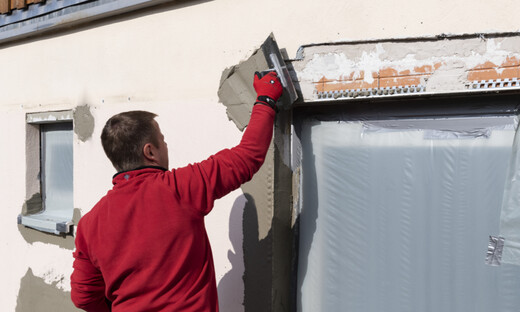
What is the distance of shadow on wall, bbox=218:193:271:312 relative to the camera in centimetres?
232

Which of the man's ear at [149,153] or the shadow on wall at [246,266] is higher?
the man's ear at [149,153]

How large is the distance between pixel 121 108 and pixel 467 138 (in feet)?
6.79

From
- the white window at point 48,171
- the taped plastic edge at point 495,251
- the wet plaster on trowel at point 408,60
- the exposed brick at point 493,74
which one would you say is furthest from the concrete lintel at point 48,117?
the taped plastic edge at point 495,251

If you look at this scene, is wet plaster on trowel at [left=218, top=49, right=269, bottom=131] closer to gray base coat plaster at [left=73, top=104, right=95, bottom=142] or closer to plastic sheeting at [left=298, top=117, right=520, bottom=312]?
plastic sheeting at [left=298, top=117, right=520, bottom=312]

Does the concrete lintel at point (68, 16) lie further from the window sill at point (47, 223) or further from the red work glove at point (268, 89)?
the window sill at point (47, 223)

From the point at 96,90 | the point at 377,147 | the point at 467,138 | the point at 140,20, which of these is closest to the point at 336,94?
the point at 377,147

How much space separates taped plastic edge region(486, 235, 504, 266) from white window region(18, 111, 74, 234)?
2.91 m

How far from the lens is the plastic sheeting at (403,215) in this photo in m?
1.95

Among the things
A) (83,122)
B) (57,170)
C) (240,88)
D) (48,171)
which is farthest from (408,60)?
(48,171)

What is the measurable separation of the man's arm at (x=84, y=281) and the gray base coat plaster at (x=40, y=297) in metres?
1.40

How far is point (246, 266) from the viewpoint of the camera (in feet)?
7.85

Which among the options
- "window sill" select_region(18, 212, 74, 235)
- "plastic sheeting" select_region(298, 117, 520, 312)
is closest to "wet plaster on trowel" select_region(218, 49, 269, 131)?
"plastic sheeting" select_region(298, 117, 520, 312)

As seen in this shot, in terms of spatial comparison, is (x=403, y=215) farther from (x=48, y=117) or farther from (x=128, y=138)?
(x=48, y=117)

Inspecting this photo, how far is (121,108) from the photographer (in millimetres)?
2936
